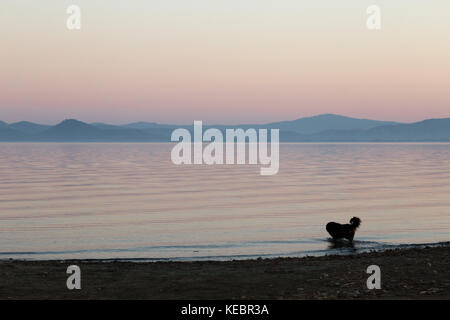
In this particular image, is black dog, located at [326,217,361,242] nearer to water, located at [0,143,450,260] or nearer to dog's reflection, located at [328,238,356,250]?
dog's reflection, located at [328,238,356,250]

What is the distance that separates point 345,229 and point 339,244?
795 mm

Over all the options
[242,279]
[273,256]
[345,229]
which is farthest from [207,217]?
[242,279]

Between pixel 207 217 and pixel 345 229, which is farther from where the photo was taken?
pixel 207 217

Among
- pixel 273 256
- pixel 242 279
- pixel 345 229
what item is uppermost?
pixel 345 229

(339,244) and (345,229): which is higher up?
(345,229)

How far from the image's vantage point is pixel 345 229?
24.1m

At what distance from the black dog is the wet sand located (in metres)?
5.22

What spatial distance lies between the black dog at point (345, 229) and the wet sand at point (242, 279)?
17.1 feet

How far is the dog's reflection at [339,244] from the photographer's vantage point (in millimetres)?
23141

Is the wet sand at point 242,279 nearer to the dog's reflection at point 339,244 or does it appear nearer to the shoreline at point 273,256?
the shoreline at point 273,256

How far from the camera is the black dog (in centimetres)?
2398

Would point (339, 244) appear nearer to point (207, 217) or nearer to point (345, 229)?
point (345, 229)

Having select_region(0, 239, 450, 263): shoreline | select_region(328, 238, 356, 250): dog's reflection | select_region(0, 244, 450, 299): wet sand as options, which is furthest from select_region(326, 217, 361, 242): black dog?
select_region(0, 244, 450, 299): wet sand

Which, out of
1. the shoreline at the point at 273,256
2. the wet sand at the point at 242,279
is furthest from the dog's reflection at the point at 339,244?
the wet sand at the point at 242,279
